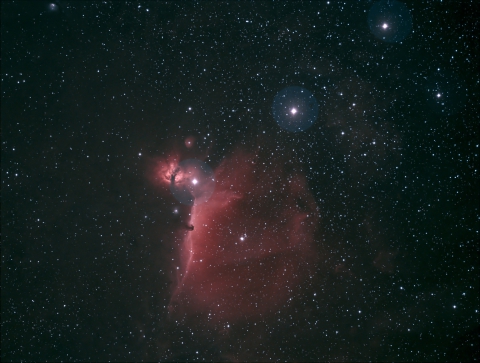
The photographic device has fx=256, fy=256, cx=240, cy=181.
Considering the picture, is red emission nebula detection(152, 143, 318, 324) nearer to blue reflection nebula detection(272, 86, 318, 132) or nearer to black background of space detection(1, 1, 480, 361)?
black background of space detection(1, 1, 480, 361)

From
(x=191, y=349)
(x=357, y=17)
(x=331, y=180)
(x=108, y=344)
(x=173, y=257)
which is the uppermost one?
(x=357, y=17)

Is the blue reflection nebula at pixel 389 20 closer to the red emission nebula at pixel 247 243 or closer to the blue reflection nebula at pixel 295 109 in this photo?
the blue reflection nebula at pixel 295 109

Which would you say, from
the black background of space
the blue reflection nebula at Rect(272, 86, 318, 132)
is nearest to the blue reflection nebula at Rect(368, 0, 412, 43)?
the black background of space

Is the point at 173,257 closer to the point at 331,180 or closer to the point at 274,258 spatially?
the point at 274,258

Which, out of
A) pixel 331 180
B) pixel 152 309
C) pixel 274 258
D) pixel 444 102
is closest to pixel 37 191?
pixel 152 309

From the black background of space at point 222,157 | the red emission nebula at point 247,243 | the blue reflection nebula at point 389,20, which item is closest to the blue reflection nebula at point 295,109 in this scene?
the black background of space at point 222,157

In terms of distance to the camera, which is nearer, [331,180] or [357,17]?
[357,17]
